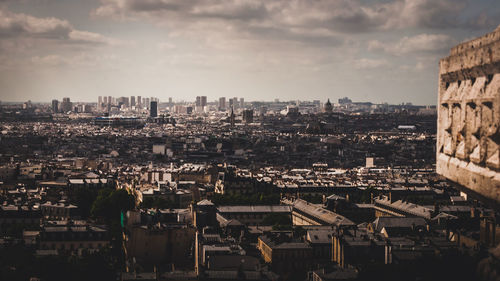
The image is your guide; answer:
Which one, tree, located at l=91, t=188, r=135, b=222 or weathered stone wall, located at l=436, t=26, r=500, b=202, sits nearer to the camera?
weathered stone wall, located at l=436, t=26, r=500, b=202

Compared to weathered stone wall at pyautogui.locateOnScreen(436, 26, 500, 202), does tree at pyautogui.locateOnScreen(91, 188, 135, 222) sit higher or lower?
lower

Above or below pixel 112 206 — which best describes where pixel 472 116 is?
above

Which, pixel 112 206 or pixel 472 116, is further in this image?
pixel 112 206

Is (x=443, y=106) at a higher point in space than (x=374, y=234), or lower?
higher

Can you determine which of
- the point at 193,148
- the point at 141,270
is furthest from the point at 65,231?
the point at 193,148

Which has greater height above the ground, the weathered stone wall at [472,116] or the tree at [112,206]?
the weathered stone wall at [472,116]

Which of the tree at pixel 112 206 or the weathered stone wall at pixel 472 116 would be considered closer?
the weathered stone wall at pixel 472 116

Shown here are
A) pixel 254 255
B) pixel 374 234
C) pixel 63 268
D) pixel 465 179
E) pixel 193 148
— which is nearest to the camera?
pixel 465 179

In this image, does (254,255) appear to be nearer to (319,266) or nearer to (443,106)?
(319,266)
